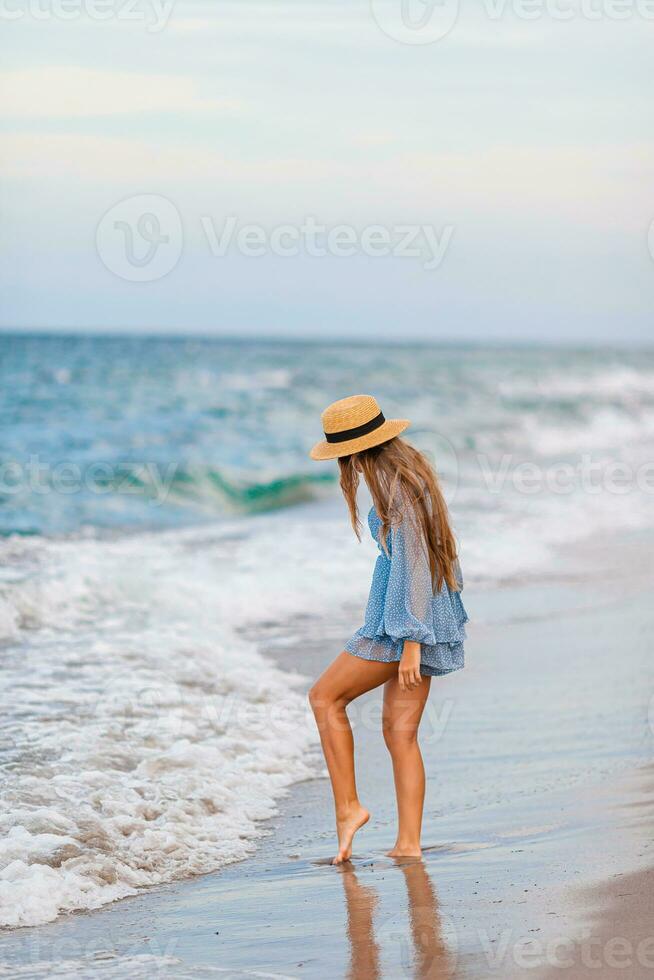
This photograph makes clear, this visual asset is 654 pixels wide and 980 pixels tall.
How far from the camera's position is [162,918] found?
4164 mm

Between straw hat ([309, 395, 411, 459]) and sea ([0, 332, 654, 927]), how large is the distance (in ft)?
5.58

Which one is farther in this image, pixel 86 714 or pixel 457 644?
pixel 86 714

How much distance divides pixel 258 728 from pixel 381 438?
281cm

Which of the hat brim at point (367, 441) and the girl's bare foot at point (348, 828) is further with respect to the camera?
the girl's bare foot at point (348, 828)

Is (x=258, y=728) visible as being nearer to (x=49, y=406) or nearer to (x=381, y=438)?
(x=381, y=438)

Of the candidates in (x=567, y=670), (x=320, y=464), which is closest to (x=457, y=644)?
(x=567, y=670)

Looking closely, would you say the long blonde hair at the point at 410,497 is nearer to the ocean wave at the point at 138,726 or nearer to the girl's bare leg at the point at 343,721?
the girl's bare leg at the point at 343,721

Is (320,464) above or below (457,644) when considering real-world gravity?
below

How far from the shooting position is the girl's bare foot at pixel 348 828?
468 centimetres

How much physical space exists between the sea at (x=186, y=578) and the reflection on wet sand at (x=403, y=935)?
937 mm

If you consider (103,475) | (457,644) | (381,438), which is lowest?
(103,475)

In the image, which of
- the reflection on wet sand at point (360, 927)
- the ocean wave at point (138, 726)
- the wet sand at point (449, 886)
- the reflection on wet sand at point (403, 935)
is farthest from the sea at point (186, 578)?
the reflection on wet sand at point (403, 935)

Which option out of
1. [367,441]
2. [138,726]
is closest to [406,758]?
[367,441]

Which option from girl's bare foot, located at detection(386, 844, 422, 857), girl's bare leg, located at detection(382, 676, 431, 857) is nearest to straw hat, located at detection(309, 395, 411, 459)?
girl's bare leg, located at detection(382, 676, 431, 857)
